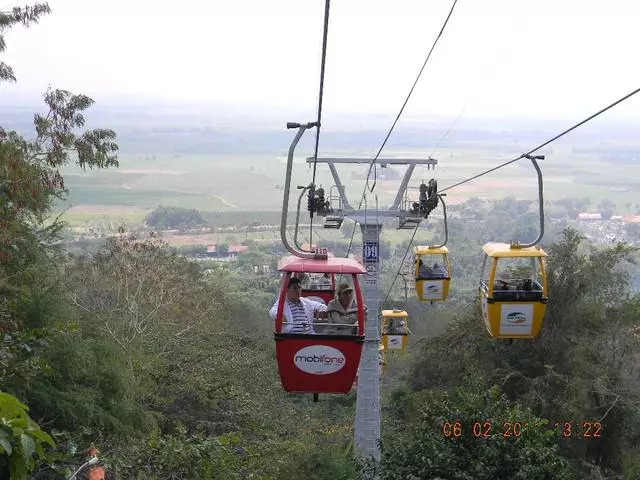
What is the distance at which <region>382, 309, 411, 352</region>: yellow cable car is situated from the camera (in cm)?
2338

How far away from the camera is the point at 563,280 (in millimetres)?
22391

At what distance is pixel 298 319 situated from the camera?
7984 millimetres

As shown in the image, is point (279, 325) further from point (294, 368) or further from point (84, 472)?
point (84, 472)

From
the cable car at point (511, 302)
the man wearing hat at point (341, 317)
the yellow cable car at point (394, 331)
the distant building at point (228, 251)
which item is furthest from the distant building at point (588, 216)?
the man wearing hat at point (341, 317)

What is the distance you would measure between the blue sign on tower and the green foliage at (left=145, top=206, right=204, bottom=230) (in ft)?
228

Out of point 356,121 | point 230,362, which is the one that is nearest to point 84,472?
point 230,362

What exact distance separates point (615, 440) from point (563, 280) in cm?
482

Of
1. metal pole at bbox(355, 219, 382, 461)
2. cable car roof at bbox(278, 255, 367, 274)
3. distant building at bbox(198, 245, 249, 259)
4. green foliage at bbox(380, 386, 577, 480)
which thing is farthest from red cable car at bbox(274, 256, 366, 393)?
distant building at bbox(198, 245, 249, 259)

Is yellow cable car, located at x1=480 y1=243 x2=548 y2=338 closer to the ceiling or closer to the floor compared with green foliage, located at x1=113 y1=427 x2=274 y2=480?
closer to the ceiling

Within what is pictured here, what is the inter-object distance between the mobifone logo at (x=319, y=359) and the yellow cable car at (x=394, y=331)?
15.2m

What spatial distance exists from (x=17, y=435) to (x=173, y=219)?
281 feet

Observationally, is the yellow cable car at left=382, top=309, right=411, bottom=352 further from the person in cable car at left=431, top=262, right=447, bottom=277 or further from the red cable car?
the red cable car

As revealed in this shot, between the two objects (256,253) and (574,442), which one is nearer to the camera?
(574,442)
